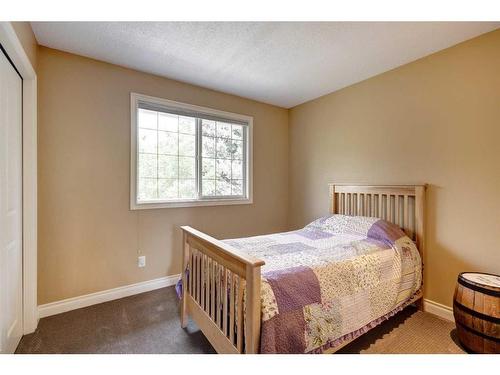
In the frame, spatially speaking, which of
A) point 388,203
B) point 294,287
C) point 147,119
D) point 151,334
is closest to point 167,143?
point 147,119

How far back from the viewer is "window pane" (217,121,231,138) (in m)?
3.14

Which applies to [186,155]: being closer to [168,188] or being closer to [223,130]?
[168,188]

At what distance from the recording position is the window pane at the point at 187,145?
2846mm

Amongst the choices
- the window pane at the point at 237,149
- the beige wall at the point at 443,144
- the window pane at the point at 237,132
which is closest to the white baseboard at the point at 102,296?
the window pane at the point at 237,149

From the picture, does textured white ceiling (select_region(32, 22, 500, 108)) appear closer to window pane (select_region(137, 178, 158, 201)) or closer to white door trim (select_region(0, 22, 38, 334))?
white door trim (select_region(0, 22, 38, 334))

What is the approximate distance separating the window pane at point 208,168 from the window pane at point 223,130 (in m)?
0.38

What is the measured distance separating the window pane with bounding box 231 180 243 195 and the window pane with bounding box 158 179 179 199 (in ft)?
2.56

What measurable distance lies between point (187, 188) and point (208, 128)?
2.67 feet

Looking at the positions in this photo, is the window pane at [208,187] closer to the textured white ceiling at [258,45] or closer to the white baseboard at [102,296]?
the white baseboard at [102,296]

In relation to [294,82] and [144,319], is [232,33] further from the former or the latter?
[144,319]

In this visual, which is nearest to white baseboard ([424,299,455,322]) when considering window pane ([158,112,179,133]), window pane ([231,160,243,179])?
window pane ([231,160,243,179])

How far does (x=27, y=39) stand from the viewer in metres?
1.72
